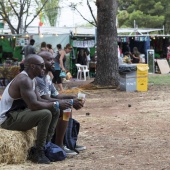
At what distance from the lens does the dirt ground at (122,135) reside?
5.91 meters

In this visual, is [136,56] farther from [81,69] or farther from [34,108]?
[34,108]

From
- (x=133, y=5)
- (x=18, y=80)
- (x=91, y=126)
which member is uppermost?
(x=133, y=5)

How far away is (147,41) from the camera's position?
25203 millimetres

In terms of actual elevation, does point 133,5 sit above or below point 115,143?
above

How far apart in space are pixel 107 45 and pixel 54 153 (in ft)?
31.5

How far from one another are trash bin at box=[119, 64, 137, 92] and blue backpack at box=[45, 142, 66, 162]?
8.66 metres

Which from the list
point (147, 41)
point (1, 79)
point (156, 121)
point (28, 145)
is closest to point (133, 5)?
point (147, 41)

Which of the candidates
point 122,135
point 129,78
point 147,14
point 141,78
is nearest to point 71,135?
point 122,135

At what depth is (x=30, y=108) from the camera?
5922mm

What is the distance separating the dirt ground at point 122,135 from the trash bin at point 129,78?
1.41m

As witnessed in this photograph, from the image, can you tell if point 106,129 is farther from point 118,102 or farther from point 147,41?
point 147,41

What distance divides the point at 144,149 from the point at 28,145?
163 cm

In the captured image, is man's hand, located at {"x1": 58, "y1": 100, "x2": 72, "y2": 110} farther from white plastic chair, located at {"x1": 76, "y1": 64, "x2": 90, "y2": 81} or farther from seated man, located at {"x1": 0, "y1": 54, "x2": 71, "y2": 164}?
white plastic chair, located at {"x1": 76, "y1": 64, "x2": 90, "y2": 81}

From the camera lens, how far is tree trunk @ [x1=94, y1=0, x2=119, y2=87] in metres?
15.3
